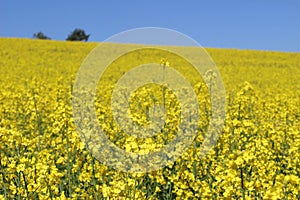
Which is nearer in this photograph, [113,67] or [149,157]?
[149,157]

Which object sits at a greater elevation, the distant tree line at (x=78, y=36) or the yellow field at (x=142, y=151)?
the distant tree line at (x=78, y=36)

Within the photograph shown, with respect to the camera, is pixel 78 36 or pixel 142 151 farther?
pixel 78 36

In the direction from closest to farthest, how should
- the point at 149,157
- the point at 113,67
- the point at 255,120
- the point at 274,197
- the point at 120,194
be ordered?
the point at 274,197 < the point at 120,194 < the point at 149,157 < the point at 255,120 < the point at 113,67

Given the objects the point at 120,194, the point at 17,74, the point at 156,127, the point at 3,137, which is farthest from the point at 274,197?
the point at 17,74

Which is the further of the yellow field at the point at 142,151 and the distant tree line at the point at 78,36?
the distant tree line at the point at 78,36

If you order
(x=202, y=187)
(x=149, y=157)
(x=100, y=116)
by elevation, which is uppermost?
(x=100, y=116)

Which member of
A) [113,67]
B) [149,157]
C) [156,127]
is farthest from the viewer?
[113,67]

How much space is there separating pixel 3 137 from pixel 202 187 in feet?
6.55

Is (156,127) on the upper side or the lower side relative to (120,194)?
upper

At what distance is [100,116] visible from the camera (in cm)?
613

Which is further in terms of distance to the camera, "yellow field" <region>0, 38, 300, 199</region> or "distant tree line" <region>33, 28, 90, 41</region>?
"distant tree line" <region>33, 28, 90, 41</region>

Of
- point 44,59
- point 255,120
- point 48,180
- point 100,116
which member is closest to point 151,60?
point 44,59

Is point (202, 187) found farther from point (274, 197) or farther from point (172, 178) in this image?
point (274, 197)

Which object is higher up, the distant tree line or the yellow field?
the distant tree line
